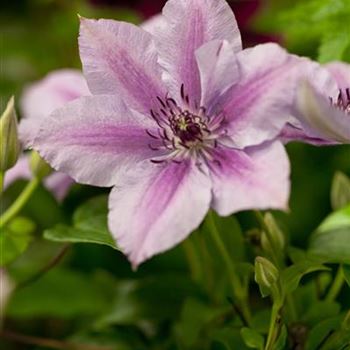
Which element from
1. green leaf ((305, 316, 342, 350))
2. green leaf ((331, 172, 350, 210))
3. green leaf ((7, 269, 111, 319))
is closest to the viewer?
green leaf ((305, 316, 342, 350))

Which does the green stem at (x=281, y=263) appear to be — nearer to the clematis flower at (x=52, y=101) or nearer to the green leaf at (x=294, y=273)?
the green leaf at (x=294, y=273)

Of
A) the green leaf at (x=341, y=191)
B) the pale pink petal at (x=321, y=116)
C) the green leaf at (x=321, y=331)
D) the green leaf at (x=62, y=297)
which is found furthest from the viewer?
the green leaf at (x=62, y=297)

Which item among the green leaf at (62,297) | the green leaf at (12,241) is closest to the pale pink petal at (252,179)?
the green leaf at (12,241)

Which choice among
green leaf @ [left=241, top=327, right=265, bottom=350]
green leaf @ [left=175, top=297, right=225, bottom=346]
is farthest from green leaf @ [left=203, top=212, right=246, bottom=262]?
green leaf @ [left=241, top=327, right=265, bottom=350]

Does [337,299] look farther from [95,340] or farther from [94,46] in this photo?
[94,46]

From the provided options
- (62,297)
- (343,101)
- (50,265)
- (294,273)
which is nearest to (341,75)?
(343,101)

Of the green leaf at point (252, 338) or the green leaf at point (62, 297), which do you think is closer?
the green leaf at point (252, 338)

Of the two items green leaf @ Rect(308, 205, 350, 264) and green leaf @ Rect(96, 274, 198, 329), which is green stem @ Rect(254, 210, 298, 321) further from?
green leaf @ Rect(96, 274, 198, 329)

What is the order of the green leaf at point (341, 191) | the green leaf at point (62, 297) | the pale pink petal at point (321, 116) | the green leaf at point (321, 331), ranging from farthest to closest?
1. the green leaf at point (62, 297)
2. the green leaf at point (341, 191)
3. the green leaf at point (321, 331)
4. the pale pink petal at point (321, 116)
